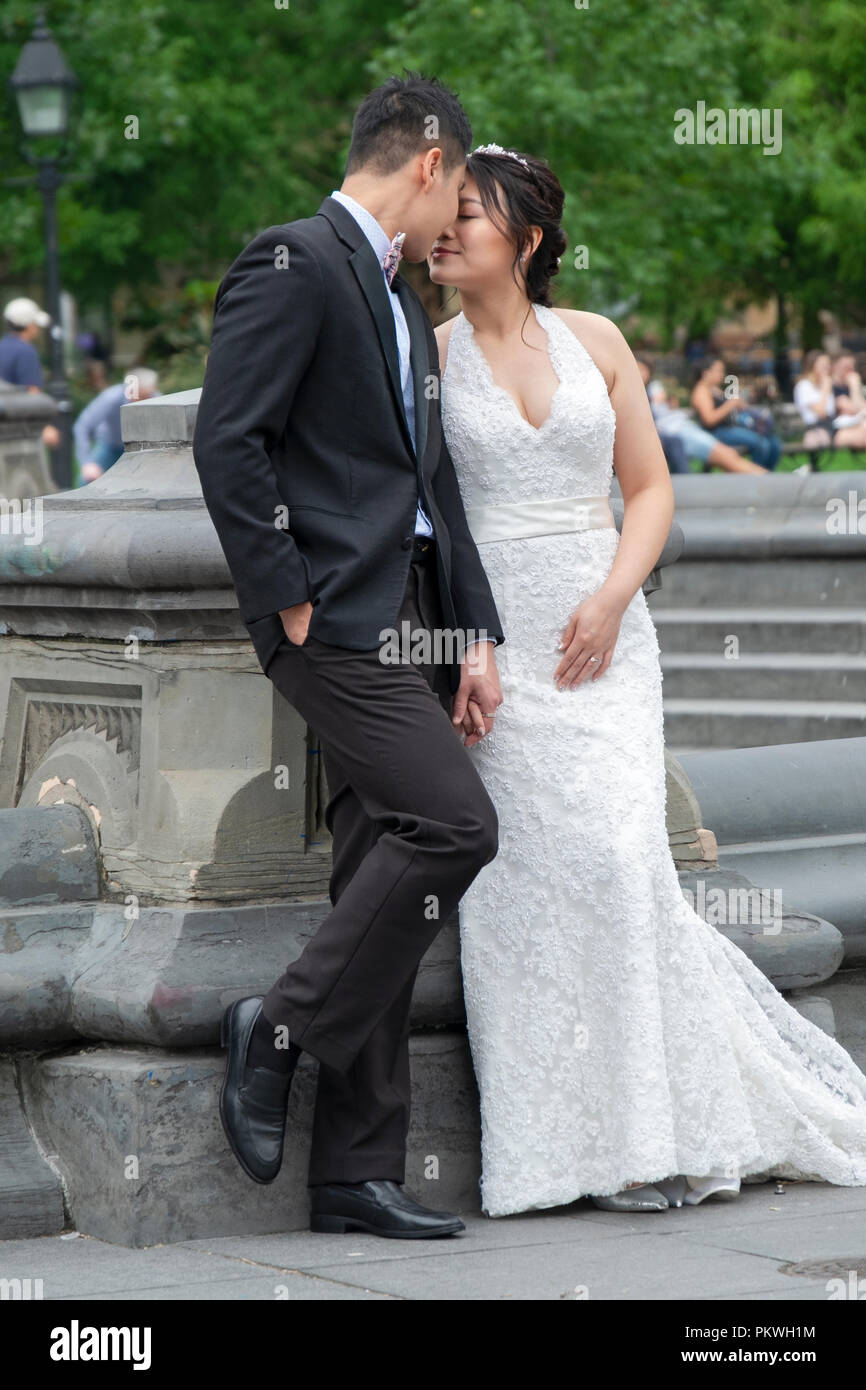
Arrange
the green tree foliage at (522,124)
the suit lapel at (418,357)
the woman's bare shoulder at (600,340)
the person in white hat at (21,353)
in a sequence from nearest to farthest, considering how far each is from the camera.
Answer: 1. the suit lapel at (418,357)
2. the woman's bare shoulder at (600,340)
3. the person in white hat at (21,353)
4. the green tree foliage at (522,124)

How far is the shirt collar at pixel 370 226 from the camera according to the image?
13.2 ft

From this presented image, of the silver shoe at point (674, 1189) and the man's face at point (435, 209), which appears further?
the silver shoe at point (674, 1189)

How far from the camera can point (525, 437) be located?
441 cm

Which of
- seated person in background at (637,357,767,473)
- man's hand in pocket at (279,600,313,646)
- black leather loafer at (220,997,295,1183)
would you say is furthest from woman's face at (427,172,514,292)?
seated person in background at (637,357,767,473)

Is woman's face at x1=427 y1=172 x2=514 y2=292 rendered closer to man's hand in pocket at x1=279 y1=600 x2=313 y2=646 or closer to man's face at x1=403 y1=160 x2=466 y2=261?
man's face at x1=403 y1=160 x2=466 y2=261

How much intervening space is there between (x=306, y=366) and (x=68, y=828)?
1.16 metres

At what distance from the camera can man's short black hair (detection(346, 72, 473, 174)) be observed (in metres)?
4.02

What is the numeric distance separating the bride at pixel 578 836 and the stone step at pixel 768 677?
4.87 metres

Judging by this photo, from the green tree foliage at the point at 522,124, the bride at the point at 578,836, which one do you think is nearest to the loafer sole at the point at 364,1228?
the bride at the point at 578,836

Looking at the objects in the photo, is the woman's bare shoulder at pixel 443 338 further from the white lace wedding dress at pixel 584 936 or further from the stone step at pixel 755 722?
the stone step at pixel 755 722

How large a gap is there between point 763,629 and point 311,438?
6021 mm

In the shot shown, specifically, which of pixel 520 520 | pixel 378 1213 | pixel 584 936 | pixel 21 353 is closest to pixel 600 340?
pixel 520 520

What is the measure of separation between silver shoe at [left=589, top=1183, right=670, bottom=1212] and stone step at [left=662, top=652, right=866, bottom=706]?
527cm

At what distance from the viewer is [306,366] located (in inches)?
151
